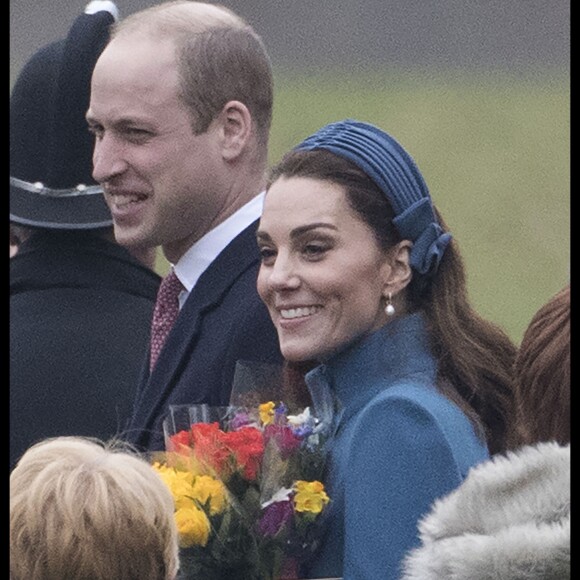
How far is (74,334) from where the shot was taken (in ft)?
14.3

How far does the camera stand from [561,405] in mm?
2855

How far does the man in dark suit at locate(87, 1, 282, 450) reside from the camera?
3842 mm

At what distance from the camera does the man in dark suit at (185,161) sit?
3842 mm

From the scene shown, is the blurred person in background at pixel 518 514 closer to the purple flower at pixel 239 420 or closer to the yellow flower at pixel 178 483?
the yellow flower at pixel 178 483

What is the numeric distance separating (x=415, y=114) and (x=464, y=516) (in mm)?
16902

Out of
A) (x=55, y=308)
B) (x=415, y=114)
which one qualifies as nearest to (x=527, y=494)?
(x=55, y=308)

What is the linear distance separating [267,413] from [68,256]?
1.23m

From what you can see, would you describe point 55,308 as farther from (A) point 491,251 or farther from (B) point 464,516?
(A) point 491,251

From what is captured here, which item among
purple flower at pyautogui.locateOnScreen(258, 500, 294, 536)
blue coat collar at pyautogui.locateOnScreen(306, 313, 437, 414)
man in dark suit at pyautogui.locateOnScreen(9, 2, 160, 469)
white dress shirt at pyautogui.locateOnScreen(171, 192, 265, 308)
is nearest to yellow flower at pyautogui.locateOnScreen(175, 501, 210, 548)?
purple flower at pyautogui.locateOnScreen(258, 500, 294, 536)

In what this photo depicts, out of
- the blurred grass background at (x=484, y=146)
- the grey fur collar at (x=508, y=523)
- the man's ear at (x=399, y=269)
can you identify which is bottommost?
the grey fur collar at (x=508, y=523)

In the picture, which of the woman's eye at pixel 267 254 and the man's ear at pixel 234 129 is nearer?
the woman's eye at pixel 267 254

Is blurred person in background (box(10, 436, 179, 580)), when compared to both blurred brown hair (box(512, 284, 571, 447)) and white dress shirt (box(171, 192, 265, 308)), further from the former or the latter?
white dress shirt (box(171, 192, 265, 308))

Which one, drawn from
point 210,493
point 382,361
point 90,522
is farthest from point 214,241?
point 90,522

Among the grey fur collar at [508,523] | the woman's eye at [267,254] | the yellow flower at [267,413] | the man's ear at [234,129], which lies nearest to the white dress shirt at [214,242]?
the man's ear at [234,129]
